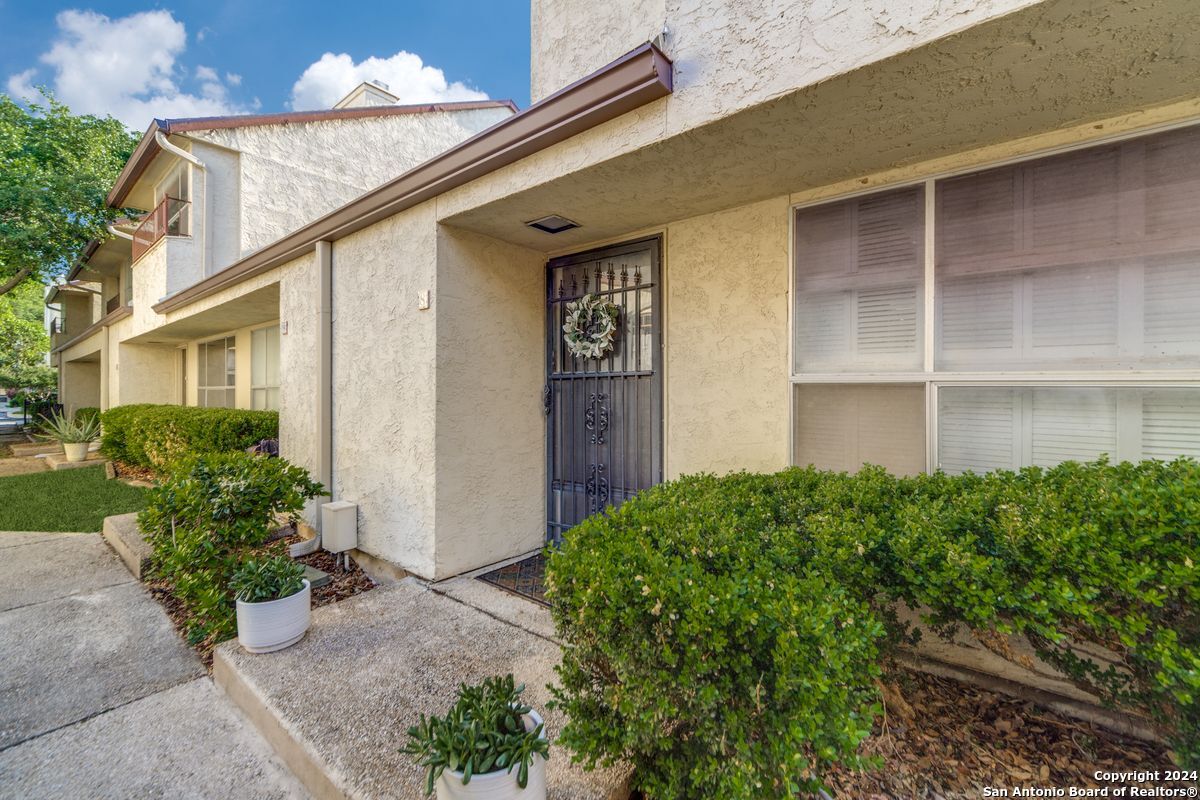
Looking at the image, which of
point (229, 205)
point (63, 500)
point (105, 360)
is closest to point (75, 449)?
point (105, 360)

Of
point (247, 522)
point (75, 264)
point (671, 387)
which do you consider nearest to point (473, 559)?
point (247, 522)

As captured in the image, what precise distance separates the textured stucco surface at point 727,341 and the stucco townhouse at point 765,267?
0.02 m

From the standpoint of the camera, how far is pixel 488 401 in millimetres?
4098

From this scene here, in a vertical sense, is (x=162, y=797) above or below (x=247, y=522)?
below

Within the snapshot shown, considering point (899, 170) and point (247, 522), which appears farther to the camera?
point (247, 522)

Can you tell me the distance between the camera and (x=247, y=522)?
11.5ft

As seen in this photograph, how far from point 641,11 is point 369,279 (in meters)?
2.98

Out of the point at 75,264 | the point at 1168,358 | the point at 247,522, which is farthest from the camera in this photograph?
the point at 75,264

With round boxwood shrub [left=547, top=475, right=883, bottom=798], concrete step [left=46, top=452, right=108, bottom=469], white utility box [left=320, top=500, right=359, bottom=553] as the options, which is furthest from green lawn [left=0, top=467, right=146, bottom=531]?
round boxwood shrub [left=547, top=475, right=883, bottom=798]

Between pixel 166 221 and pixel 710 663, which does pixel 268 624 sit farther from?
pixel 166 221

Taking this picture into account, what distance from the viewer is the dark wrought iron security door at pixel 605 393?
3.89 m

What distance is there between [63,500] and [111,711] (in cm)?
699

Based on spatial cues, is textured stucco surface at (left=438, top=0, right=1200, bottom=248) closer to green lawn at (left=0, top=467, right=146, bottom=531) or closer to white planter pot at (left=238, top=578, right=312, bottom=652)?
white planter pot at (left=238, top=578, right=312, bottom=652)

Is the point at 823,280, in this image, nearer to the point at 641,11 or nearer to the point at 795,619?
the point at 641,11
